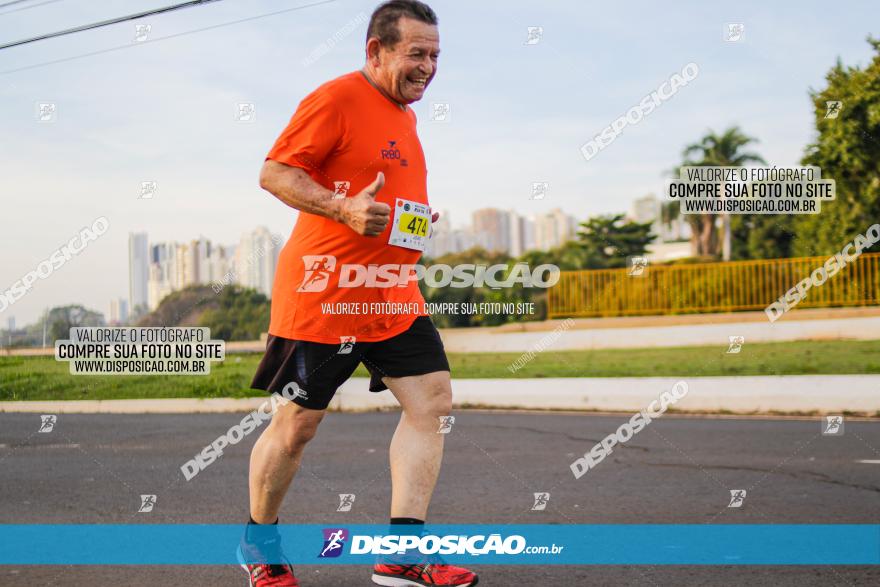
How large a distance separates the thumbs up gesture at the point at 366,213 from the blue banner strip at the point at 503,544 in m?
1.33

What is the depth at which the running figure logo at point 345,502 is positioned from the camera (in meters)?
4.50

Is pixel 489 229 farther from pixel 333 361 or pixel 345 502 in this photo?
pixel 333 361

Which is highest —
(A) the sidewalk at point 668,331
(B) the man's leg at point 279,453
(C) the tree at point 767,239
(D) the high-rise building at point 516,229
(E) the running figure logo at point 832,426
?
(D) the high-rise building at point 516,229

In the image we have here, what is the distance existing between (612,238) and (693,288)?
1346cm

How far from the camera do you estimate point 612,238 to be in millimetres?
32500

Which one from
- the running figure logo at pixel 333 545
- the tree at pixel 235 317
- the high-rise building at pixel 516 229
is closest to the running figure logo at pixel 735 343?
the tree at pixel 235 317

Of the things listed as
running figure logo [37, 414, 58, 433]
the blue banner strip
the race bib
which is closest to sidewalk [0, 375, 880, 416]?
running figure logo [37, 414, 58, 433]

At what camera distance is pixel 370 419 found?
357 inches

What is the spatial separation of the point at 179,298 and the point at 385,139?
1270 cm

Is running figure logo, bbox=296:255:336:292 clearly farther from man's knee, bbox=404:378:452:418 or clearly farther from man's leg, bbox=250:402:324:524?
man's knee, bbox=404:378:452:418

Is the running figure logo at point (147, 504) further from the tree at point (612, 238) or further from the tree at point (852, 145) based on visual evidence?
the tree at point (612, 238)

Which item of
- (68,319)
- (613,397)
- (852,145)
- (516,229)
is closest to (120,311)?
(68,319)

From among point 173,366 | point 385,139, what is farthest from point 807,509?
point 173,366

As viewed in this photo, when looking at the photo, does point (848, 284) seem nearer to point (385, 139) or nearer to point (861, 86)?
point (861, 86)
